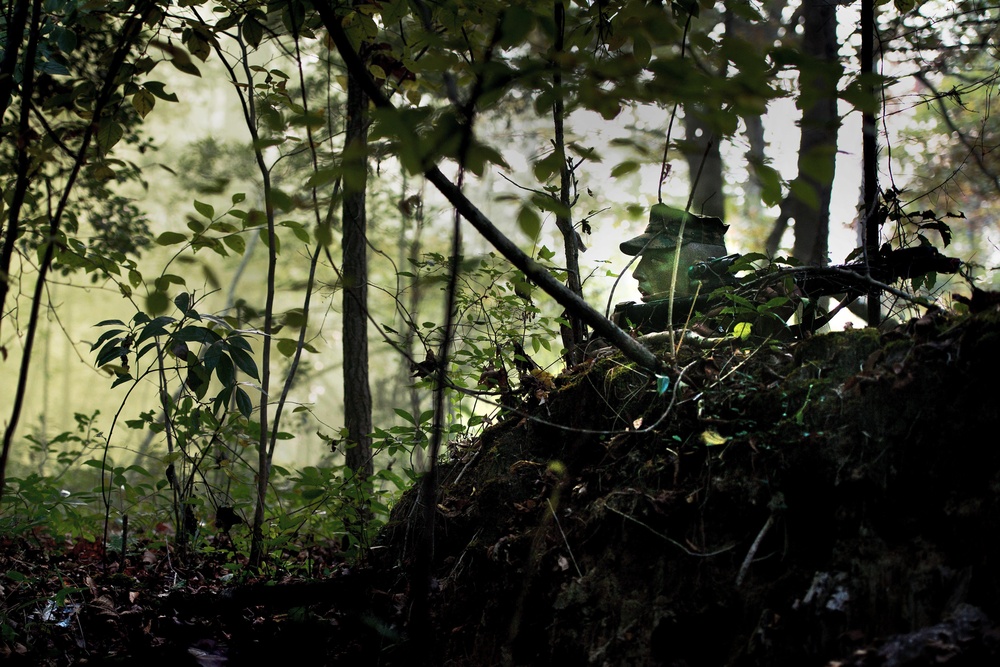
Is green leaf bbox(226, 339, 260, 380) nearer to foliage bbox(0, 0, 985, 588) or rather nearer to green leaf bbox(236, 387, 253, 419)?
foliage bbox(0, 0, 985, 588)

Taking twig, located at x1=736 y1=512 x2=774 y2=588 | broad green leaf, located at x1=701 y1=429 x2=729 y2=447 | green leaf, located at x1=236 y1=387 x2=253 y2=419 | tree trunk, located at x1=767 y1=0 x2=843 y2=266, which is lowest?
twig, located at x1=736 y1=512 x2=774 y2=588

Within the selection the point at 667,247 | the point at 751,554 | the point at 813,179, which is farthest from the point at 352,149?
the point at 813,179

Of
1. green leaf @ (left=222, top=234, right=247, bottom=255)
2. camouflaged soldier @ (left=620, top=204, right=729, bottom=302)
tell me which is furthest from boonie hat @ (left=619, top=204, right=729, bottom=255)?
green leaf @ (left=222, top=234, right=247, bottom=255)

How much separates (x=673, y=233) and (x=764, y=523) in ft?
7.42

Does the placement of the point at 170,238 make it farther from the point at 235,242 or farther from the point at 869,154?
the point at 869,154

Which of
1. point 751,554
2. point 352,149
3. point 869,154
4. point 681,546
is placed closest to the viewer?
point 352,149

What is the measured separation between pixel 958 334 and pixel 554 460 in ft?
5.65

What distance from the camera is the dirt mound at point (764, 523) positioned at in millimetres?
1765

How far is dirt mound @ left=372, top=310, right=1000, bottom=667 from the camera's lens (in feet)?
5.79

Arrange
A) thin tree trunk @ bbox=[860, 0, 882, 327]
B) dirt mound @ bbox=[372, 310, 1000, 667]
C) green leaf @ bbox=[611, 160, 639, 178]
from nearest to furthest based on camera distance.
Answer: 1. green leaf @ bbox=[611, 160, 639, 178]
2. dirt mound @ bbox=[372, 310, 1000, 667]
3. thin tree trunk @ bbox=[860, 0, 882, 327]

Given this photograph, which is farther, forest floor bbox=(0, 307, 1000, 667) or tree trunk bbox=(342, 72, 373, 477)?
tree trunk bbox=(342, 72, 373, 477)

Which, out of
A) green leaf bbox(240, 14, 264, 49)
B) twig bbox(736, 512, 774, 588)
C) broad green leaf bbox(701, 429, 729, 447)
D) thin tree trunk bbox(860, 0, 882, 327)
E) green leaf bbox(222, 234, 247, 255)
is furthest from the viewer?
thin tree trunk bbox(860, 0, 882, 327)

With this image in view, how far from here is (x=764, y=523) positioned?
6.93 ft

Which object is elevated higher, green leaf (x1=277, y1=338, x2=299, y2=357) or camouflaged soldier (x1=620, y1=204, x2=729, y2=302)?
camouflaged soldier (x1=620, y1=204, x2=729, y2=302)
